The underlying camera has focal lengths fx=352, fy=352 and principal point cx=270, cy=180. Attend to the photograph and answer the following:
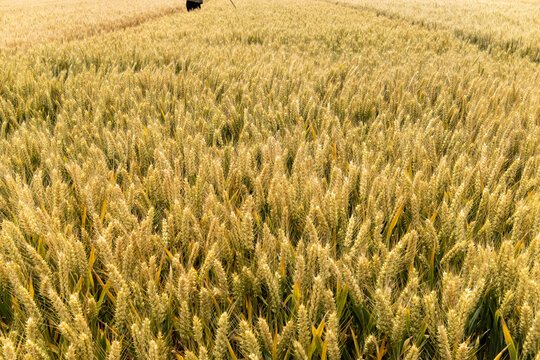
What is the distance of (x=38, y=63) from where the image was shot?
2.89m

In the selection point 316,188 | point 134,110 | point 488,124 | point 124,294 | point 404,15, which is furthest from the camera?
point 404,15

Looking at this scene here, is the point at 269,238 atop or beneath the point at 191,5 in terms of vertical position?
beneath

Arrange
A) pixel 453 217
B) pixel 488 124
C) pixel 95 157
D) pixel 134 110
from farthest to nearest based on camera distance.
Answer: pixel 134 110 → pixel 488 124 → pixel 95 157 → pixel 453 217

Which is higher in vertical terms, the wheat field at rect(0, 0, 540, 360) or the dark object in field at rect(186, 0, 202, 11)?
the dark object in field at rect(186, 0, 202, 11)

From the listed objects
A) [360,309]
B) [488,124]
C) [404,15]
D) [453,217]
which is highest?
[404,15]

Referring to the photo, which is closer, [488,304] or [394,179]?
[488,304]

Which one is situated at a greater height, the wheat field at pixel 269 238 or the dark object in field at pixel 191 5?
the dark object in field at pixel 191 5

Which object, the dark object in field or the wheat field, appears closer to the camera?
the wheat field

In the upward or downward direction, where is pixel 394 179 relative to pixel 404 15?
downward

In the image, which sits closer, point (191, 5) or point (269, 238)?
point (269, 238)

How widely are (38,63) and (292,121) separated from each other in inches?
91.5

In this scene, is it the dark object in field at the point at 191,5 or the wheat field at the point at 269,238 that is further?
the dark object in field at the point at 191,5

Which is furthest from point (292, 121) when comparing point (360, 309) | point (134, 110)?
point (360, 309)

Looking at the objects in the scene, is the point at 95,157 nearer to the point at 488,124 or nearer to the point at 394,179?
the point at 394,179
